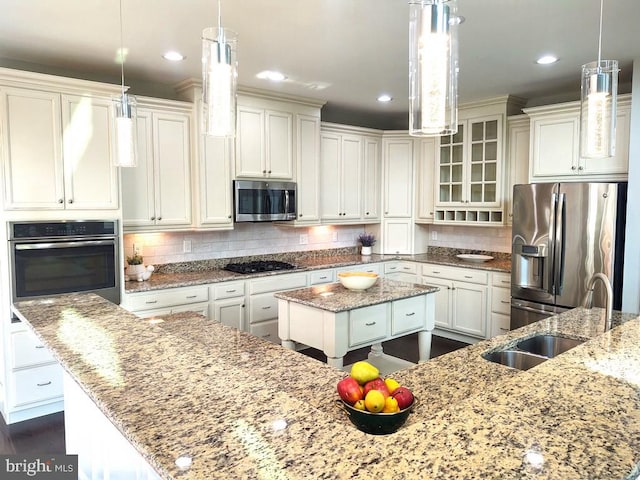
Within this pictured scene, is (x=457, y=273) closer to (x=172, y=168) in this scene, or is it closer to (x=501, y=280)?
(x=501, y=280)

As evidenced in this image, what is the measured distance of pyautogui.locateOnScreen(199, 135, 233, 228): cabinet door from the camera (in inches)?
168

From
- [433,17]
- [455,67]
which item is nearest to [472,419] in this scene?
[455,67]

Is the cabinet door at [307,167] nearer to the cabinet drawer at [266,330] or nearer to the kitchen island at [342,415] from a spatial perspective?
the cabinet drawer at [266,330]

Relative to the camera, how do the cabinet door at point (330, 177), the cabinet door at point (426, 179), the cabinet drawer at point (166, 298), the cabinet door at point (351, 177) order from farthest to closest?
1. the cabinet door at point (426, 179)
2. the cabinet door at point (351, 177)
3. the cabinet door at point (330, 177)
4. the cabinet drawer at point (166, 298)

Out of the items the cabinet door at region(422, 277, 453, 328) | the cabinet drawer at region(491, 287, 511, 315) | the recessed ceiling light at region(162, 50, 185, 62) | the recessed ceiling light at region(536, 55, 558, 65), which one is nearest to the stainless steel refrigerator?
the cabinet drawer at region(491, 287, 511, 315)

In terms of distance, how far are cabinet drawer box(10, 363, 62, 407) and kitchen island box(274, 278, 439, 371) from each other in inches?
67.0

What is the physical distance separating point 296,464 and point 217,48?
1.35 meters

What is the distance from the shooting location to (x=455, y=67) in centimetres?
132

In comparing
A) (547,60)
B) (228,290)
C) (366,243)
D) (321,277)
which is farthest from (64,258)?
(547,60)

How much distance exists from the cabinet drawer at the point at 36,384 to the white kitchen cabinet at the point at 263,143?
2.31m

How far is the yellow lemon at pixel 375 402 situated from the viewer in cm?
135

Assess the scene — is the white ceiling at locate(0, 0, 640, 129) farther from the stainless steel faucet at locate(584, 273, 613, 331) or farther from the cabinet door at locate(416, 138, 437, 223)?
the stainless steel faucet at locate(584, 273, 613, 331)

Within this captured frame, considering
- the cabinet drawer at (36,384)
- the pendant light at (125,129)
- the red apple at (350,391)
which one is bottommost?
the cabinet drawer at (36,384)

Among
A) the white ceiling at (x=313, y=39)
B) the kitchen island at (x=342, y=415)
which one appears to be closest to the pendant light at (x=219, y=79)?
the kitchen island at (x=342, y=415)
